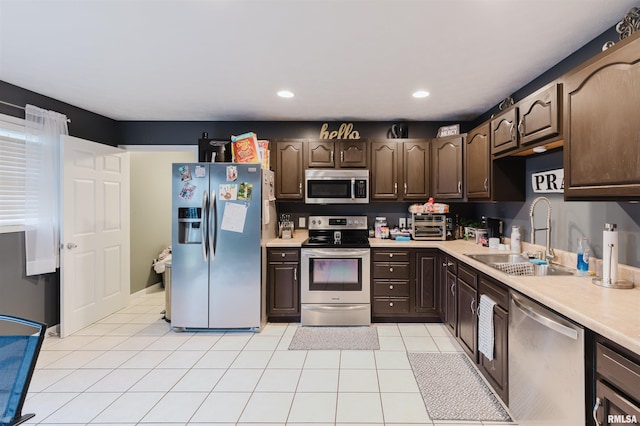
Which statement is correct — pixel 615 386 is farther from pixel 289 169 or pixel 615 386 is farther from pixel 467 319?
pixel 289 169

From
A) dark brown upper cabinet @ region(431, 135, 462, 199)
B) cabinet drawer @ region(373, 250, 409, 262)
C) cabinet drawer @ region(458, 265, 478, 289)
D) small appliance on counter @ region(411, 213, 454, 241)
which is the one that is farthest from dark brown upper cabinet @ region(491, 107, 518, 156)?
cabinet drawer @ region(373, 250, 409, 262)

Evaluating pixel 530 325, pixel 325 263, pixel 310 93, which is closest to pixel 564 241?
pixel 530 325

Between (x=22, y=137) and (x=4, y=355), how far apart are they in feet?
8.79

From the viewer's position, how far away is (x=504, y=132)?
254 cm

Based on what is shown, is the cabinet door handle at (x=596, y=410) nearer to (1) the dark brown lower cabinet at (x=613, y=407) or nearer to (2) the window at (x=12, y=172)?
Answer: (1) the dark brown lower cabinet at (x=613, y=407)

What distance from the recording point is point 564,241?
2422 millimetres

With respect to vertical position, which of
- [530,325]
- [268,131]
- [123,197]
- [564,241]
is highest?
[268,131]

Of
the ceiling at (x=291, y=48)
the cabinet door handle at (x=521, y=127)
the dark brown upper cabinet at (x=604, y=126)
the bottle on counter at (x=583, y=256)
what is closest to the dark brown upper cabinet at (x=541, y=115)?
the cabinet door handle at (x=521, y=127)

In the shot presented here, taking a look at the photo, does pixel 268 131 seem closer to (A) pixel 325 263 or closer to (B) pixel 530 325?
(A) pixel 325 263

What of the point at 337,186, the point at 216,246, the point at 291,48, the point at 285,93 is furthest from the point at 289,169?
the point at 291,48

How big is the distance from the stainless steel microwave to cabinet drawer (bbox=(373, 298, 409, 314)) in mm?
1173

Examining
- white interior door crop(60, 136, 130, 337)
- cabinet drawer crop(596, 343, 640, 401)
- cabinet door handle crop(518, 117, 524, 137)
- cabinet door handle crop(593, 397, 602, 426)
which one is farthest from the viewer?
white interior door crop(60, 136, 130, 337)

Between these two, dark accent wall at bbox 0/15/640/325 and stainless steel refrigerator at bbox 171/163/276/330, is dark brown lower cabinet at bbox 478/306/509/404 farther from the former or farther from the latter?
stainless steel refrigerator at bbox 171/163/276/330

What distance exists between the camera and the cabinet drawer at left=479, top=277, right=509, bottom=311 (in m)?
2.02
